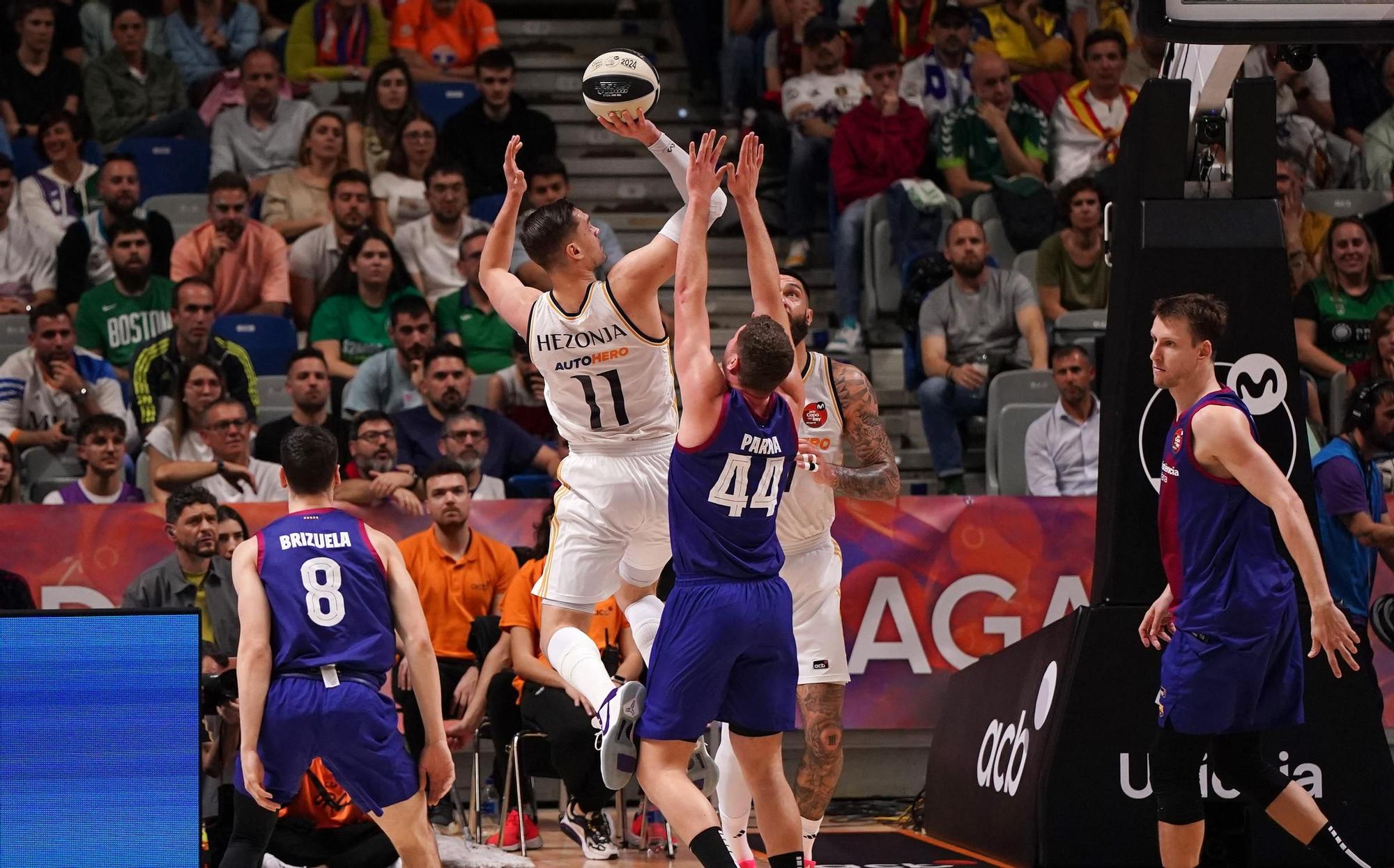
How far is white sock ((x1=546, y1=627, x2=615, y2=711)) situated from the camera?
1.53m

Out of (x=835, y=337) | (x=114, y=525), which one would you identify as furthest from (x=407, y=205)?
(x=114, y=525)

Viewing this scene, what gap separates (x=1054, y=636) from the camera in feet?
25.5

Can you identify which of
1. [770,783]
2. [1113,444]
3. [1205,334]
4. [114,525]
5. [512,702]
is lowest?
[512,702]

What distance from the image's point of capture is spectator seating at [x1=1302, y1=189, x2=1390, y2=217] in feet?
44.7

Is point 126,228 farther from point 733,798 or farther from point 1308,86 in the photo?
point 1308,86

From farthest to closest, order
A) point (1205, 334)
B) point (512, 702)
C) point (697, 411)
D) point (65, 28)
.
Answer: point (65, 28), point (512, 702), point (1205, 334), point (697, 411)

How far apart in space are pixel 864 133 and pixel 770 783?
783cm

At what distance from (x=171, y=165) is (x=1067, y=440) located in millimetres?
7246

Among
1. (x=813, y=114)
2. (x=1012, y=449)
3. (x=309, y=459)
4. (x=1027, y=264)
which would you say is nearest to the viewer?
(x=309, y=459)

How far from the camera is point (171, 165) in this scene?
13.5 metres

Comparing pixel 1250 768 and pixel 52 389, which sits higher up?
pixel 1250 768

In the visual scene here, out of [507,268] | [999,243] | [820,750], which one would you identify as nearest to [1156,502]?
[820,750]

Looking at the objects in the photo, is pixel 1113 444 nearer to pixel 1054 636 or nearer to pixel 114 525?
pixel 1054 636

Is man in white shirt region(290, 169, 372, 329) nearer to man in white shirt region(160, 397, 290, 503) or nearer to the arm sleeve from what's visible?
man in white shirt region(160, 397, 290, 503)
